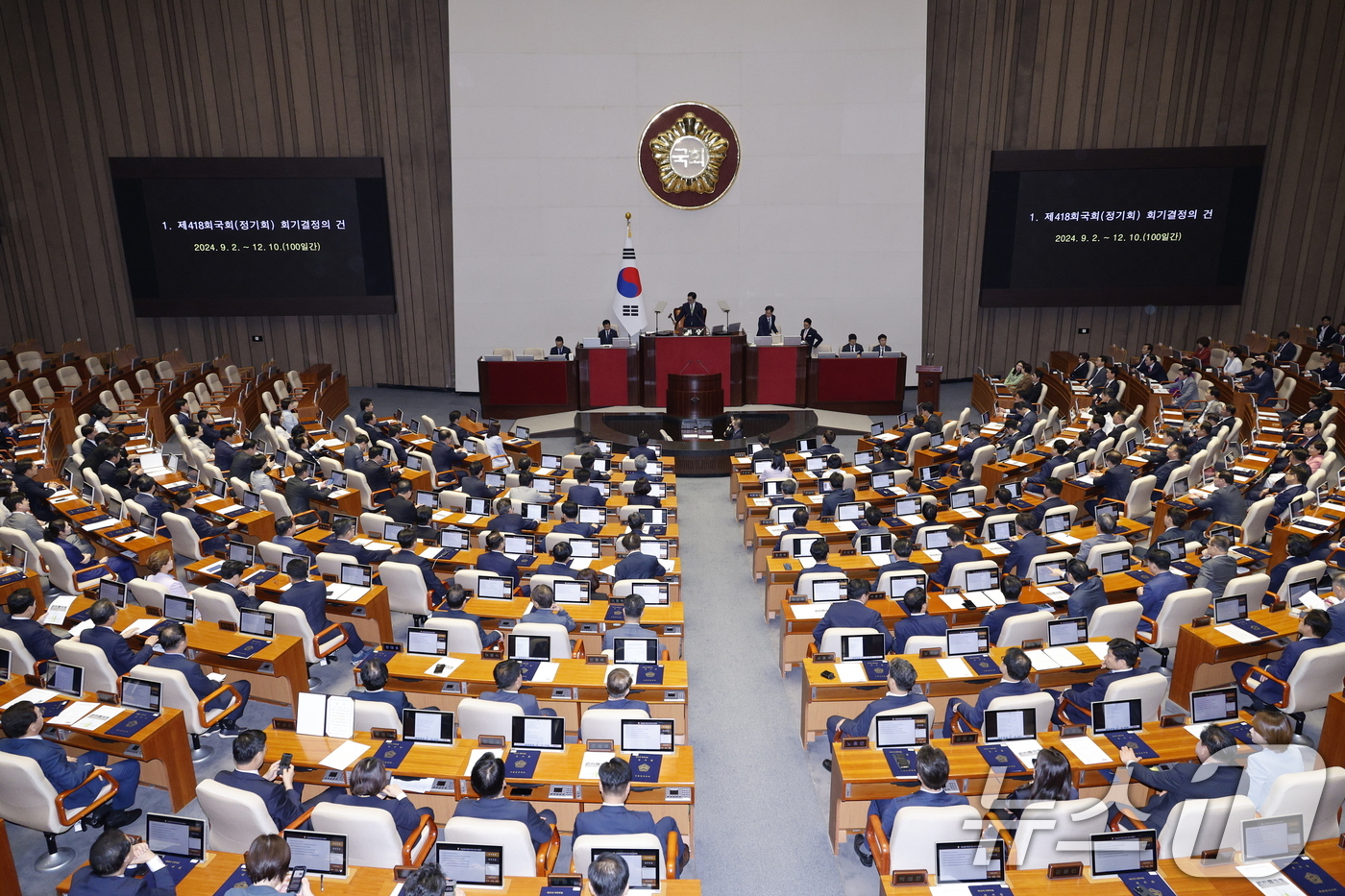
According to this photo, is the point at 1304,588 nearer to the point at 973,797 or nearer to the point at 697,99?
the point at 973,797

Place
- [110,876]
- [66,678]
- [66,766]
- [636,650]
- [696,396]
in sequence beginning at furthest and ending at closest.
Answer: [696,396] < [636,650] < [66,678] < [66,766] < [110,876]

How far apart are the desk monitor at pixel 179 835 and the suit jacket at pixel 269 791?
33 cm

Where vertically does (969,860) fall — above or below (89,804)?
above

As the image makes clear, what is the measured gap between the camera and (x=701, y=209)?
808 inches

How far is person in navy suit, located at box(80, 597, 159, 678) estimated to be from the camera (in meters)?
7.26

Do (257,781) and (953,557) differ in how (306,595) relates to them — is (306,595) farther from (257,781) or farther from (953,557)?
(953,557)

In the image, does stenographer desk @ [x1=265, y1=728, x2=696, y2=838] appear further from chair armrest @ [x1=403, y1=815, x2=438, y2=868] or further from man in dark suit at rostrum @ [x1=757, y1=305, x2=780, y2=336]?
man in dark suit at rostrum @ [x1=757, y1=305, x2=780, y2=336]

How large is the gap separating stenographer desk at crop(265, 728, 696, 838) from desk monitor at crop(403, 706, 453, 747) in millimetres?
53

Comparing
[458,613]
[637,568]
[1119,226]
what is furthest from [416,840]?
[1119,226]

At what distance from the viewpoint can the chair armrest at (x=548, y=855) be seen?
17.6 ft

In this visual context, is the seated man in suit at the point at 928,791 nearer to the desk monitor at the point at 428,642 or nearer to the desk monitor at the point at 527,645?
the desk monitor at the point at 527,645

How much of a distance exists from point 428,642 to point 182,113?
1825 centimetres

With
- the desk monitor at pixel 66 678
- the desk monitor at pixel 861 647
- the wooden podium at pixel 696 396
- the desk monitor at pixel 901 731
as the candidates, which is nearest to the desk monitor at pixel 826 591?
the desk monitor at pixel 861 647

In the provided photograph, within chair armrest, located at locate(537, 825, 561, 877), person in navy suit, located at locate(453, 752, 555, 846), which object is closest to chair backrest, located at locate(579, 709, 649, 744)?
chair armrest, located at locate(537, 825, 561, 877)
